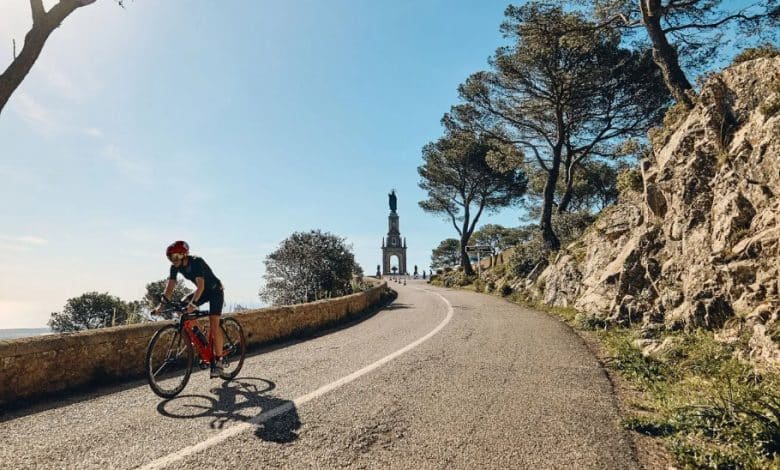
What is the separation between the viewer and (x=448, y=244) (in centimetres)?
7969

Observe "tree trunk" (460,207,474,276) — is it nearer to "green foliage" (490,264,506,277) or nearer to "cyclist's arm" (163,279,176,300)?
"green foliage" (490,264,506,277)

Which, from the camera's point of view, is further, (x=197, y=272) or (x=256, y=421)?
(x=197, y=272)

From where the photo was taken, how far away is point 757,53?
8789mm

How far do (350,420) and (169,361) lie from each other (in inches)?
104

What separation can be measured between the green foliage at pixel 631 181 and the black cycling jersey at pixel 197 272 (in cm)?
1207

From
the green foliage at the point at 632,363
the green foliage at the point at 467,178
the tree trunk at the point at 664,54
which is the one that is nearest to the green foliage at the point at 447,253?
the green foliage at the point at 467,178

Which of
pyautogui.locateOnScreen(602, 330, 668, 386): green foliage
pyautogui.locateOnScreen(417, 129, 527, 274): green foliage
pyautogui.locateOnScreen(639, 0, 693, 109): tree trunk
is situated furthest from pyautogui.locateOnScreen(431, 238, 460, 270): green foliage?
pyautogui.locateOnScreen(602, 330, 668, 386): green foliage

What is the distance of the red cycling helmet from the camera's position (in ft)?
17.6

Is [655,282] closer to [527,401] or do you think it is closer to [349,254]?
[527,401]

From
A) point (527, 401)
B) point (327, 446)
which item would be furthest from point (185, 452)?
point (527, 401)

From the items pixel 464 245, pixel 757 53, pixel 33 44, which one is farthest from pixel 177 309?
pixel 464 245

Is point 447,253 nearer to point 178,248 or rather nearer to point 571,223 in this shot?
point 571,223

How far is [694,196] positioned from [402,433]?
8.43 metres

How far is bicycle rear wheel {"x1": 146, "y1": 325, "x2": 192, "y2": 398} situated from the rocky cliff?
24.3 ft
